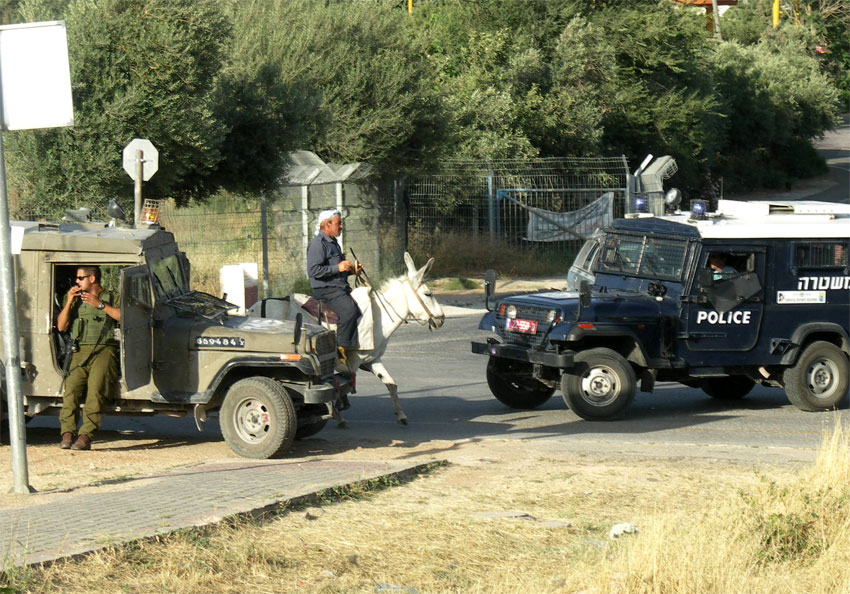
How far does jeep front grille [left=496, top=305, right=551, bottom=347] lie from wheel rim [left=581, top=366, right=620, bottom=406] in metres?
0.67

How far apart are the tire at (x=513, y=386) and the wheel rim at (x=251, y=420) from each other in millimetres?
3872

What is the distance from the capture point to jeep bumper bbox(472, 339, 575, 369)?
11.9 metres

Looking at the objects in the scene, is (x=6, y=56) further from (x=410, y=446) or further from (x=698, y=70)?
(x=698, y=70)

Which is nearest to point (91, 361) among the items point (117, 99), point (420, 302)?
point (420, 302)

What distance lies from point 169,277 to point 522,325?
411 cm

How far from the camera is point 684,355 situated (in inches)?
501

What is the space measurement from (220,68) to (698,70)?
25.2 meters

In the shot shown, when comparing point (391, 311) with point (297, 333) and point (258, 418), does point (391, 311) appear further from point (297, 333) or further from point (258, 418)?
point (258, 418)

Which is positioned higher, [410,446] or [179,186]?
[179,186]

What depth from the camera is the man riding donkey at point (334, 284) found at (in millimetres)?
11422

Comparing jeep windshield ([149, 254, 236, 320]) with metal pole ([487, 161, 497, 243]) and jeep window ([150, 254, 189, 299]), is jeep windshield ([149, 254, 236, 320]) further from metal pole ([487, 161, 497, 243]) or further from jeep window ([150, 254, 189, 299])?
metal pole ([487, 161, 497, 243])

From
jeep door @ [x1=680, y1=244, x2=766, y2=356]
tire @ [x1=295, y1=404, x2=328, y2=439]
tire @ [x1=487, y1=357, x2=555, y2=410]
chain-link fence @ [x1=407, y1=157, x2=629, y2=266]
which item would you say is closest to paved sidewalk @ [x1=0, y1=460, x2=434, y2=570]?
tire @ [x1=295, y1=404, x2=328, y2=439]

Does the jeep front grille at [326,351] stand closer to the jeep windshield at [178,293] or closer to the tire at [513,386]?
the jeep windshield at [178,293]

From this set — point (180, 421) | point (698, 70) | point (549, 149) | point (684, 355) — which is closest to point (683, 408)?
point (684, 355)
